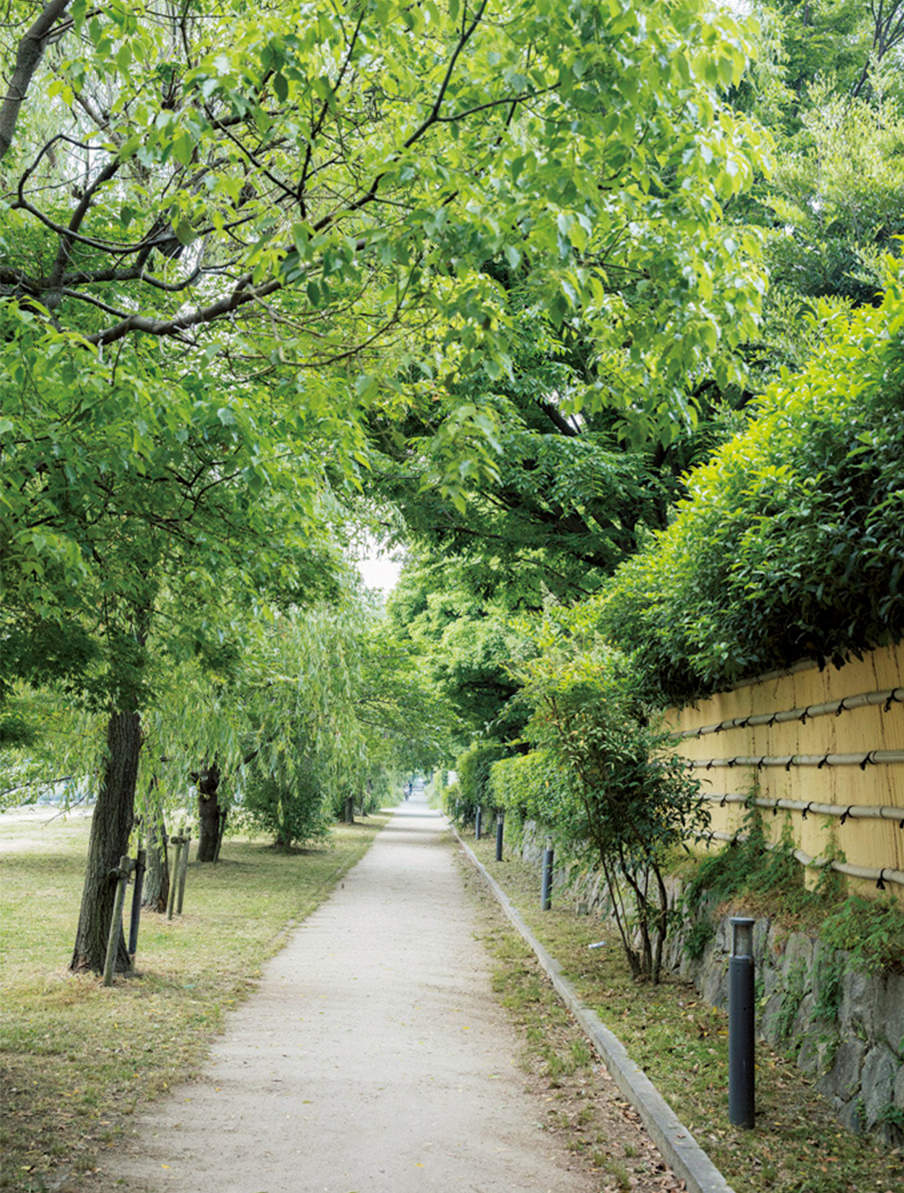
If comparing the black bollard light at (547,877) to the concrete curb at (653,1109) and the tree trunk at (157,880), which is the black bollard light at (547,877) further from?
the concrete curb at (653,1109)

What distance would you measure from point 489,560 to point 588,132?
13809 millimetres

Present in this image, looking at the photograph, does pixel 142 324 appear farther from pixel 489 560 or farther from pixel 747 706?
pixel 489 560

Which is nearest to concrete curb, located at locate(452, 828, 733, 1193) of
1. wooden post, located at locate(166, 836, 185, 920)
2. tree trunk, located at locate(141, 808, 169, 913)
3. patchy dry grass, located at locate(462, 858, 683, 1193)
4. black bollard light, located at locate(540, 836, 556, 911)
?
patchy dry grass, located at locate(462, 858, 683, 1193)

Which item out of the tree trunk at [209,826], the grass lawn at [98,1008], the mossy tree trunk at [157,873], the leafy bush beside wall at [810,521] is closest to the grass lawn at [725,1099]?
the leafy bush beside wall at [810,521]

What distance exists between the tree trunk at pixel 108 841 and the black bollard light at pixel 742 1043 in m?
6.12

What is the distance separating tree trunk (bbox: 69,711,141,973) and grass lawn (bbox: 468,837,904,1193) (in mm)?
4526

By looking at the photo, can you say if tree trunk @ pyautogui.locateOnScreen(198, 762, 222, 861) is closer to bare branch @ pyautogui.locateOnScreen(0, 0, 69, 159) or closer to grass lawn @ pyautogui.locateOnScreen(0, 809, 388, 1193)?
grass lawn @ pyautogui.locateOnScreen(0, 809, 388, 1193)

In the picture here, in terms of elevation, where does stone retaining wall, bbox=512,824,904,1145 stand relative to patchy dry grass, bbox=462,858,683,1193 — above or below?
above

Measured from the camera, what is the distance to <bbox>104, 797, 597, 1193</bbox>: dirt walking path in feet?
15.9

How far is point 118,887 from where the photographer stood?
9.38m

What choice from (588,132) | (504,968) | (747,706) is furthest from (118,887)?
(588,132)

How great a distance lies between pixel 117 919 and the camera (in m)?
9.23

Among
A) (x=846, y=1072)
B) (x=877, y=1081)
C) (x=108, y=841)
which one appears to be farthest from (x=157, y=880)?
(x=877, y=1081)

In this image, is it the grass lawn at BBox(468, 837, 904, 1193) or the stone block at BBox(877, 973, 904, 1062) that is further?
the stone block at BBox(877, 973, 904, 1062)
